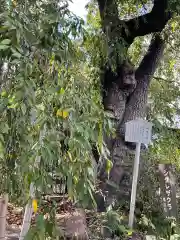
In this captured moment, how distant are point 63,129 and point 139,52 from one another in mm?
5514

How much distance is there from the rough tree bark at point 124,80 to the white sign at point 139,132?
1.77 ft

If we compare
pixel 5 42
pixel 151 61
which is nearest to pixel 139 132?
pixel 151 61

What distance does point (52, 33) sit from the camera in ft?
4.72

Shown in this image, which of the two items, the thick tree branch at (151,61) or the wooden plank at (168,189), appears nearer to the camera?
the wooden plank at (168,189)

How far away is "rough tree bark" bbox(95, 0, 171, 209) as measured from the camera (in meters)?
4.62

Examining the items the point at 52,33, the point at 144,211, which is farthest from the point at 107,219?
the point at 52,33

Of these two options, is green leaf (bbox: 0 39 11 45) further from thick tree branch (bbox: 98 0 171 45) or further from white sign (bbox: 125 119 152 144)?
thick tree branch (bbox: 98 0 171 45)

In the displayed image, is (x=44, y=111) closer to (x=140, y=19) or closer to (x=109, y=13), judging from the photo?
(x=109, y=13)

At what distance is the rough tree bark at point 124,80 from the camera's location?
462 cm

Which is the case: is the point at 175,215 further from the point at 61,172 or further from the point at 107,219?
the point at 61,172

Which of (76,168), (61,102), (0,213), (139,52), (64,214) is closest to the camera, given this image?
(76,168)

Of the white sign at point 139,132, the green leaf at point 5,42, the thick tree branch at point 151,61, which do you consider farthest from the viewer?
the thick tree branch at point 151,61

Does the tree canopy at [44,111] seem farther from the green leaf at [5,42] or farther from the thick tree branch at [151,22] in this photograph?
the thick tree branch at [151,22]

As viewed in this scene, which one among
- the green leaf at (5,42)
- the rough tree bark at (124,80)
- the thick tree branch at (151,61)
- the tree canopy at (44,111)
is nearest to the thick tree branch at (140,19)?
the rough tree bark at (124,80)
